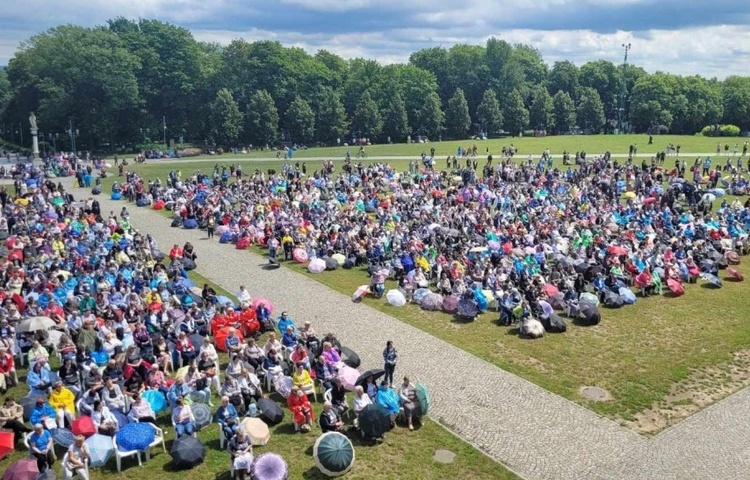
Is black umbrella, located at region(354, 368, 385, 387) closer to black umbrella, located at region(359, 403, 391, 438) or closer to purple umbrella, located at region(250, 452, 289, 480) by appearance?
black umbrella, located at region(359, 403, 391, 438)

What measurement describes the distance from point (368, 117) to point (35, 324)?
71559 millimetres

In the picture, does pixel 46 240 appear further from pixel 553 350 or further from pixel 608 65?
pixel 608 65

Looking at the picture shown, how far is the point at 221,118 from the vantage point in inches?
2995

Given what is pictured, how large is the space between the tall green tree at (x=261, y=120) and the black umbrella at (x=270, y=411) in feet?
222

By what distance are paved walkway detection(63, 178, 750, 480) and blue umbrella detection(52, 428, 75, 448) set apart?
6.88 metres

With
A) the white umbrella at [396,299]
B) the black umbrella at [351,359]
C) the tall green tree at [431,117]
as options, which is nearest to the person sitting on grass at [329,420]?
the black umbrella at [351,359]

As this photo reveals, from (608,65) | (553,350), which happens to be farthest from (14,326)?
Answer: (608,65)

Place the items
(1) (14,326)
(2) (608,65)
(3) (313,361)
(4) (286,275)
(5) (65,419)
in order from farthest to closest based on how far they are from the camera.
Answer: (2) (608,65) < (4) (286,275) < (1) (14,326) < (3) (313,361) < (5) (65,419)

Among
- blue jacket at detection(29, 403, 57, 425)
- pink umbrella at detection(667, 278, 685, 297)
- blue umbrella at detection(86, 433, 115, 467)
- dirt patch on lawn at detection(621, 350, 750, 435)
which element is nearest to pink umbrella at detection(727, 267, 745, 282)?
pink umbrella at detection(667, 278, 685, 297)

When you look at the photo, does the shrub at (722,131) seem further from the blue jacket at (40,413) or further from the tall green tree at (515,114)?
the blue jacket at (40,413)

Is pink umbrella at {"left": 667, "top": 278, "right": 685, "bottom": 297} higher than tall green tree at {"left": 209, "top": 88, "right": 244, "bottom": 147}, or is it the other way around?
tall green tree at {"left": 209, "top": 88, "right": 244, "bottom": 147}

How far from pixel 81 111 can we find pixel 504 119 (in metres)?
57.7

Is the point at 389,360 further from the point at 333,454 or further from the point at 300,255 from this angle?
the point at 300,255

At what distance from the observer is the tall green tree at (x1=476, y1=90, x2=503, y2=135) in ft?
304
